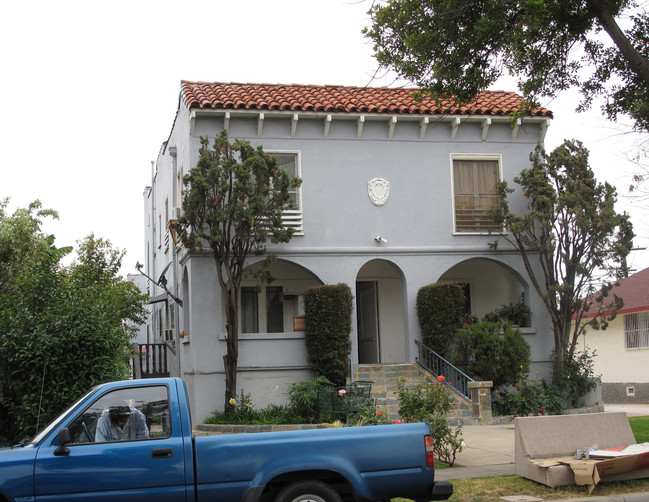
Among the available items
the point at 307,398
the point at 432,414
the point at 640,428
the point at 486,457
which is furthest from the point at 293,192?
the point at 640,428

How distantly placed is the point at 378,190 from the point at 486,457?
28.2 feet

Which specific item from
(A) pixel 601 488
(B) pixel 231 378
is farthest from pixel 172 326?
(A) pixel 601 488

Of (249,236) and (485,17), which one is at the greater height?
(485,17)

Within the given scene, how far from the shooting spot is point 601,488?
858 centimetres

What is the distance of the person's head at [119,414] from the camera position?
6449 millimetres

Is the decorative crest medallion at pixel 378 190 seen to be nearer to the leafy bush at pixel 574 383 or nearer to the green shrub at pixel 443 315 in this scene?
the green shrub at pixel 443 315

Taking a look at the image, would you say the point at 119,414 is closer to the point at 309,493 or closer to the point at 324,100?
the point at 309,493

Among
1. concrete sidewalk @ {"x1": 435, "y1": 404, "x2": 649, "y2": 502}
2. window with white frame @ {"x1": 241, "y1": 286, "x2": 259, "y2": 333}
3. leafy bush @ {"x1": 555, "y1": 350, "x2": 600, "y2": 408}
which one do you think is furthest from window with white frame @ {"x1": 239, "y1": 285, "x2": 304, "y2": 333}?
leafy bush @ {"x1": 555, "y1": 350, "x2": 600, "y2": 408}

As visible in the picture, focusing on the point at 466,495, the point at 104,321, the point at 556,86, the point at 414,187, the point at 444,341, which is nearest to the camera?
the point at 466,495

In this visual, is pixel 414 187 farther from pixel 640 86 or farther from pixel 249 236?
pixel 640 86

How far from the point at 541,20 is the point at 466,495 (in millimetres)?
6610

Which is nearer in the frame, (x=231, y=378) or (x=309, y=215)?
(x=231, y=378)

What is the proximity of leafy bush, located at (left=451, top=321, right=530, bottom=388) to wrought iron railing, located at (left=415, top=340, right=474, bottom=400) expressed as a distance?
21 centimetres

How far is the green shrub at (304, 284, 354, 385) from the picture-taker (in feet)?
53.9
